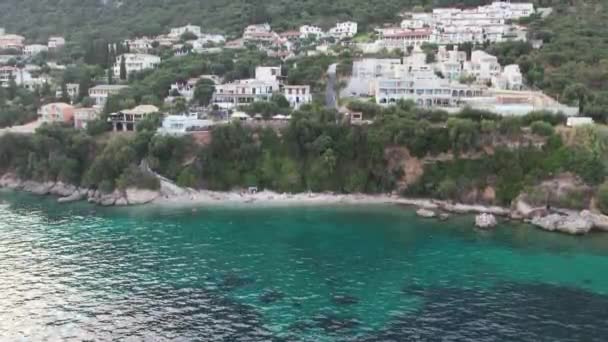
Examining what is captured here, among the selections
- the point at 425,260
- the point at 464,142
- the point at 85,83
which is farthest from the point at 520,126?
the point at 85,83

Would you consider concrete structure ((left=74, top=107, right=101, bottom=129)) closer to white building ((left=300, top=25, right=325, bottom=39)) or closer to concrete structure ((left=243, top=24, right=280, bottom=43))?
concrete structure ((left=243, top=24, right=280, bottom=43))

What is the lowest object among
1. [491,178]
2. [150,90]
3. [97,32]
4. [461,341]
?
[461,341]

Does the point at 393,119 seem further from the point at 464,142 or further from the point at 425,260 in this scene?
the point at 425,260

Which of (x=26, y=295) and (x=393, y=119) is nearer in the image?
(x=26, y=295)

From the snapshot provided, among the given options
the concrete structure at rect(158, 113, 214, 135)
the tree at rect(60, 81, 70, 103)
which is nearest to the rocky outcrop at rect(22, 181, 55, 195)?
the concrete structure at rect(158, 113, 214, 135)

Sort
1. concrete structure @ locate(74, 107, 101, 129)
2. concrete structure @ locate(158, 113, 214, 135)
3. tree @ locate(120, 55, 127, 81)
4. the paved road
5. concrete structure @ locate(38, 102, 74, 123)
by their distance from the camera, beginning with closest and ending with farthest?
concrete structure @ locate(158, 113, 214, 135), the paved road, concrete structure @ locate(74, 107, 101, 129), concrete structure @ locate(38, 102, 74, 123), tree @ locate(120, 55, 127, 81)

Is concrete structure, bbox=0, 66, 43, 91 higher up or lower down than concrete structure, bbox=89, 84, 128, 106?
higher up

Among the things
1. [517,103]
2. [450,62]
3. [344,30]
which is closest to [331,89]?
[450,62]
